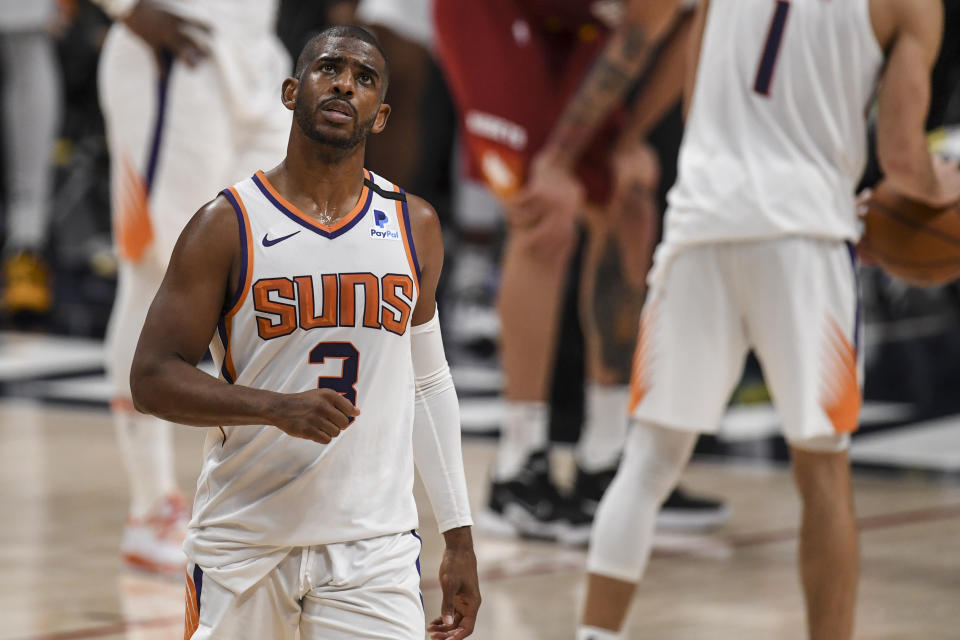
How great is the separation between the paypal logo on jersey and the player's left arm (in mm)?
43

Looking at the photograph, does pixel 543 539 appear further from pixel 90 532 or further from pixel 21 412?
pixel 21 412

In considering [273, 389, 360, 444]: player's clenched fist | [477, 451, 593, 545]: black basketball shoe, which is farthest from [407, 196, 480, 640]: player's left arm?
[477, 451, 593, 545]: black basketball shoe

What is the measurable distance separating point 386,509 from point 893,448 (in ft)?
13.9

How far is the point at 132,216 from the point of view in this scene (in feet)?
13.1

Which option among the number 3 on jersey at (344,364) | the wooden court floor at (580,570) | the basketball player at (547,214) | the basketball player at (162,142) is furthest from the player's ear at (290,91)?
the basketball player at (547,214)

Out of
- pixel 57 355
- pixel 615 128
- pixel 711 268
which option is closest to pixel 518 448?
pixel 615 128

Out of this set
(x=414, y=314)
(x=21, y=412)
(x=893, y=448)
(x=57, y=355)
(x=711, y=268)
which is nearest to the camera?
(x=414, y=314)

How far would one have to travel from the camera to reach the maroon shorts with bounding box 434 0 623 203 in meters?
4.64

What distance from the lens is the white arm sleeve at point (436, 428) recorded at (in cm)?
211

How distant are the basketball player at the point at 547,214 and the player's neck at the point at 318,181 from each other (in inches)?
96.7

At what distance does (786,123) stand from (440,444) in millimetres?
1200

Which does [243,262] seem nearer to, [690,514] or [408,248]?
[408,248]

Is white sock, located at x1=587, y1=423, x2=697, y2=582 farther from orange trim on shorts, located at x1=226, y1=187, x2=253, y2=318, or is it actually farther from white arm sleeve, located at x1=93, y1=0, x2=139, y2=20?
white arm sleeve, located at x1=93, y1=0, x2=139, y2=20

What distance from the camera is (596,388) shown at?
465 centimetres
